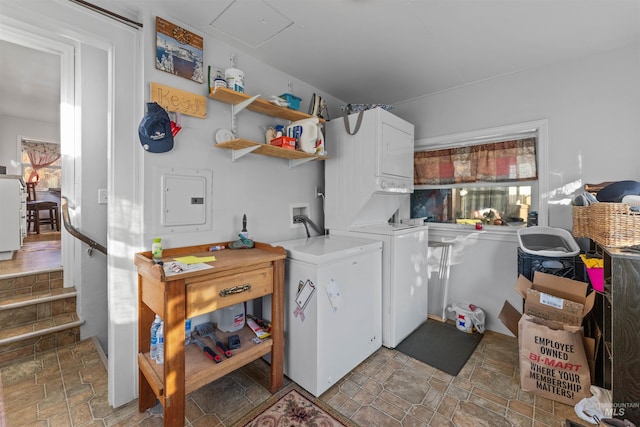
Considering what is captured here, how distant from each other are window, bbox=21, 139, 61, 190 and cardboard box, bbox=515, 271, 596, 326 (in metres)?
7.81

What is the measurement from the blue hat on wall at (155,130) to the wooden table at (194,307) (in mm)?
648

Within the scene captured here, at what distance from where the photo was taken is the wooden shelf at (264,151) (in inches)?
73.5

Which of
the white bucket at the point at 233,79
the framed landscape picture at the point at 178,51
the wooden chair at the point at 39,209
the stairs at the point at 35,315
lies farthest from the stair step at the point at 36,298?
the wooden chair at the point at 39,209

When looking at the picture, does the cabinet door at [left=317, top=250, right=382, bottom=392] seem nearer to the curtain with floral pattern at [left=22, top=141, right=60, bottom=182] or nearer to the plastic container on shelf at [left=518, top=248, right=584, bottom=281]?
the plastic container on shelf at [left=518, top=248, right=584, bottom=281]

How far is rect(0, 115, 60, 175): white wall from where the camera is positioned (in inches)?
187

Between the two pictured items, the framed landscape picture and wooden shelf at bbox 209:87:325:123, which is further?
wooden shelf at bbox 209:87:325:123

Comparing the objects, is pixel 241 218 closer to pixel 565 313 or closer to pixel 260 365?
pixel 260 365

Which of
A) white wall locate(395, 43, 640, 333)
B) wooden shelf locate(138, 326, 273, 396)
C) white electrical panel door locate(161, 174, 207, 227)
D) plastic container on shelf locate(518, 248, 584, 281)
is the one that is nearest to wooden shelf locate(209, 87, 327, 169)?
white electrical panel door locate(161, 174, 207, 227)

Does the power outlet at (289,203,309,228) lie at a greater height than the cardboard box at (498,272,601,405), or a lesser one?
greater

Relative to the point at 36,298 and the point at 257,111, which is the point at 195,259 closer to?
the point at 257,111

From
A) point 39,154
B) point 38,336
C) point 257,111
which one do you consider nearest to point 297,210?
point 257,111

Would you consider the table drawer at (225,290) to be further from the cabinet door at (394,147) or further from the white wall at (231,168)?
the cabinet door at (394,147)

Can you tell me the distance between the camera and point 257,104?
79.4 inches

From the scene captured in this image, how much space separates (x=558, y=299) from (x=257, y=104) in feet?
8.15
